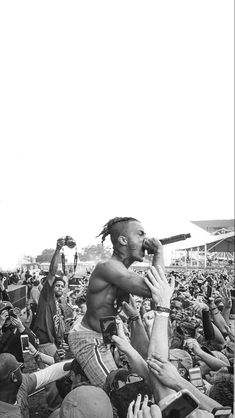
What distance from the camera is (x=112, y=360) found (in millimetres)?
1267

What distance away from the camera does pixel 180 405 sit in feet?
2.77

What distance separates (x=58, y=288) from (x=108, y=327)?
337 millimetres

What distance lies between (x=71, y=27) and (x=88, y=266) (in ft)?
2.93

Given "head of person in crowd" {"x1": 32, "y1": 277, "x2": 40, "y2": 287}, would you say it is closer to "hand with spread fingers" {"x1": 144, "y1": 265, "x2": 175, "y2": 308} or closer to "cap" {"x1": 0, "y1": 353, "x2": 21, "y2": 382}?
"cap" {"x1": 0, "y1": 353, "x2": 21, "y2": 382}

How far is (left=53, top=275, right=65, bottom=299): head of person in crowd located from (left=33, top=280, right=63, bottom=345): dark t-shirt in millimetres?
15

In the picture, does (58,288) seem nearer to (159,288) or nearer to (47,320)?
(47,320)

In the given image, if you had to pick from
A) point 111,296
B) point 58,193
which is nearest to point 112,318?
point 111,296

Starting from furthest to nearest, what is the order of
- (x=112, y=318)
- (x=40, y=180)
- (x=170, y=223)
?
1. (x=40, y=180)
2. (x=170, y=223)
3. (x=112, y=318)

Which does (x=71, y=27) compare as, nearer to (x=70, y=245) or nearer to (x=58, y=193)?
(x=58, y=193)

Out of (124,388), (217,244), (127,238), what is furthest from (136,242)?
(217,244)

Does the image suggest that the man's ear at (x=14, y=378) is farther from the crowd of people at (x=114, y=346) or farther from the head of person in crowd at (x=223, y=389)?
the head of person in crowd at (x=223, y=389)

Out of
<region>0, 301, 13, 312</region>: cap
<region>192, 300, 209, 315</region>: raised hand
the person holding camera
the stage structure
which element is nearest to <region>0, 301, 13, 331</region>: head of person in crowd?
<region>0, 301, 13, 312</region>: cap

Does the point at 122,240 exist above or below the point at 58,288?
above

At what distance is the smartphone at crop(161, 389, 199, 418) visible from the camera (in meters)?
0.84
